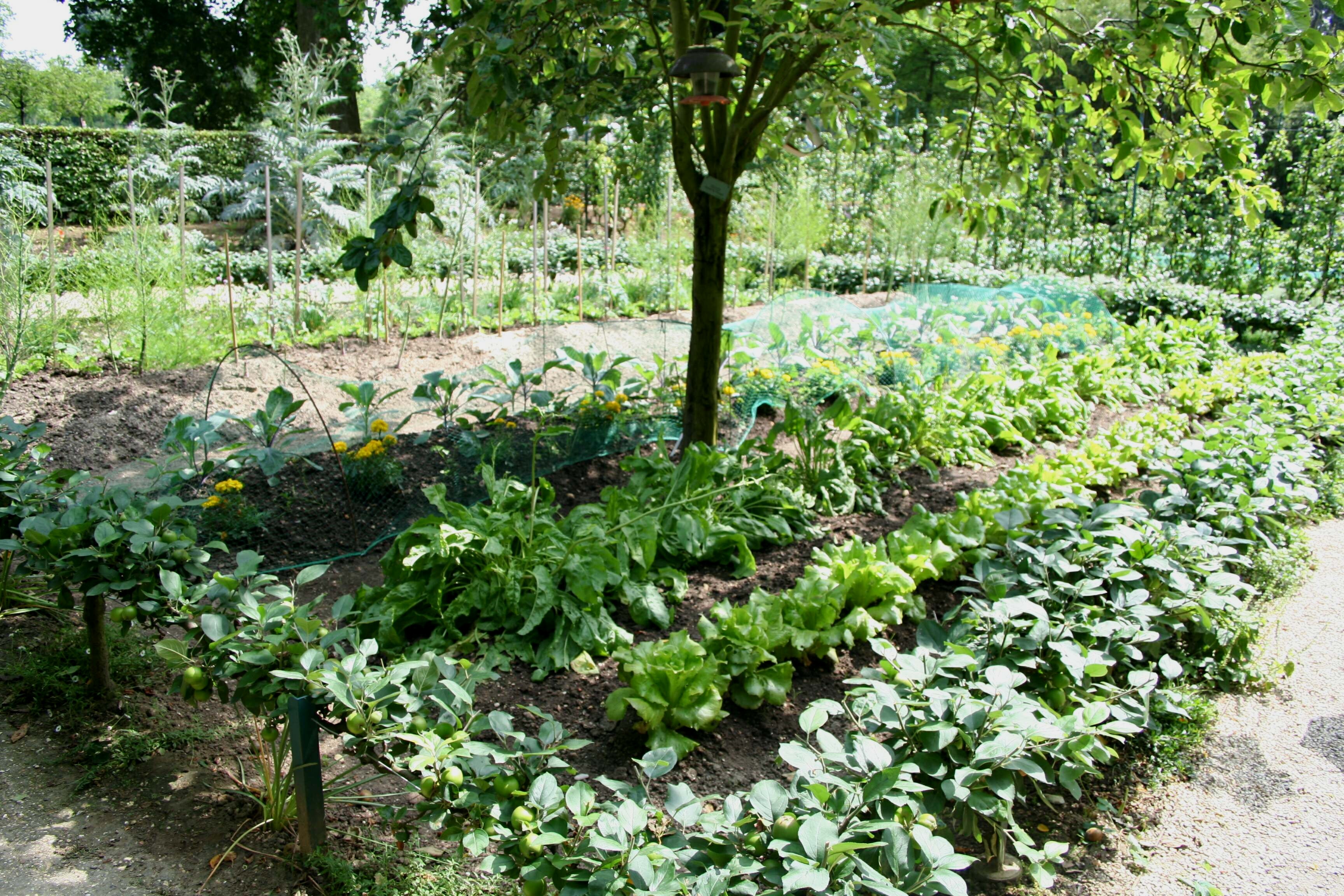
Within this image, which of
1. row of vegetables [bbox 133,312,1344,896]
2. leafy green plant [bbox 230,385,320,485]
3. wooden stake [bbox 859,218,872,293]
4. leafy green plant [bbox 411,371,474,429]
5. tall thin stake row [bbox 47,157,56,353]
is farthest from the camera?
wooden stake [bbox 859,218,872,293]

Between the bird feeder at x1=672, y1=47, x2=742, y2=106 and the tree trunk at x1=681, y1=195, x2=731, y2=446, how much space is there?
0.80 meters

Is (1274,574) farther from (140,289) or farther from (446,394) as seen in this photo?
(140,289)

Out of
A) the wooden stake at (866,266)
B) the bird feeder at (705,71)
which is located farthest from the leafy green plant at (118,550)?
the wooden stake at (866,266)

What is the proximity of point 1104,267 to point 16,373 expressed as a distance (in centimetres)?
1107

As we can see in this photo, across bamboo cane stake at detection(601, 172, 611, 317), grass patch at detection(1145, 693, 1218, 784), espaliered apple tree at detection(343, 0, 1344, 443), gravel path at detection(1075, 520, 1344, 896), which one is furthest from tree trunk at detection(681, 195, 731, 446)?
bamboo cane stake at detection(601, 172, 611, 317)

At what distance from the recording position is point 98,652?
2.33 meters

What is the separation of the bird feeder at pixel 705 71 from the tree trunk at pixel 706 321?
0.80 meters

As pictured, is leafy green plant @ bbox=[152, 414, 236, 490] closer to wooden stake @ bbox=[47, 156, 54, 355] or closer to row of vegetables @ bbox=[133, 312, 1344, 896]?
row of vegetables @ bbox=[133, 312, 1344, 896]

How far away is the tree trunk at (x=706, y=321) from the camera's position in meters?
3.70

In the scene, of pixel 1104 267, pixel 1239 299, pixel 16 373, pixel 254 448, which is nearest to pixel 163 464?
pixel 254 448

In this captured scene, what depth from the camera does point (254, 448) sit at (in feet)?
12.0

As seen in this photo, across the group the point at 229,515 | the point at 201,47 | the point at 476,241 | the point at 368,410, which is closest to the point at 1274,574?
the point at 368,410

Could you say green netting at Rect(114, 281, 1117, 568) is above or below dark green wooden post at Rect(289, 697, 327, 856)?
above

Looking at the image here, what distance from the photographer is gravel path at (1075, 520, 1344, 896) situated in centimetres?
203
